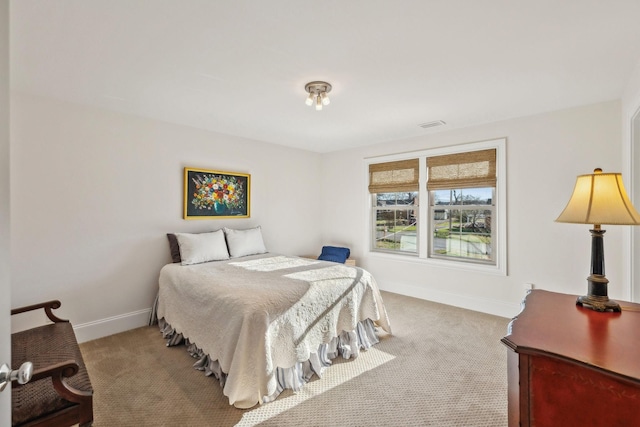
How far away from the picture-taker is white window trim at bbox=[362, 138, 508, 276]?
141 inches

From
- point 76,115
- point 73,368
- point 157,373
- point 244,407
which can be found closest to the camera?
point 73,368

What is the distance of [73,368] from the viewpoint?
142cm

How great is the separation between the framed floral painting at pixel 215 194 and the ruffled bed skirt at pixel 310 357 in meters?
1.34

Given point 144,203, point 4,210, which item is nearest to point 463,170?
point 144,203

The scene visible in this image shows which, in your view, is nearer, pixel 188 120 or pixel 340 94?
pixel 340 94

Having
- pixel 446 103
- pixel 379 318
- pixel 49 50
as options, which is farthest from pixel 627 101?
pixel 49 50

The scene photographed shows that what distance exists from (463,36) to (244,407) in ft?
8.95

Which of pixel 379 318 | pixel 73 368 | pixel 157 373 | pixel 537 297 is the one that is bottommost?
pixel 157 373

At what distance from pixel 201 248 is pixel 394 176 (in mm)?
2907

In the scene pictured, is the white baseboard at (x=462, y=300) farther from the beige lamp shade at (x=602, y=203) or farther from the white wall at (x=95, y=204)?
the white wall at (x=95, y=204)

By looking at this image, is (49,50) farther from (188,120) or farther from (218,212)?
(218,212)

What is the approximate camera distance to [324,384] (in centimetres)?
226

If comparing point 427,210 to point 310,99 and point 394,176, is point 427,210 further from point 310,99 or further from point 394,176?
point 310,99

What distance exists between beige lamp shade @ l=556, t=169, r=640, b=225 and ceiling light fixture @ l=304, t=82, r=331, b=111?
1856mm
